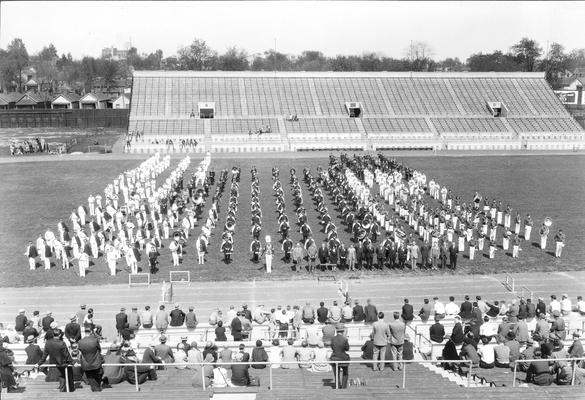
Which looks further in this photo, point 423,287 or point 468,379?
point 423,287

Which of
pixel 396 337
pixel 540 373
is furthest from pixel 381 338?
pixel 540 373

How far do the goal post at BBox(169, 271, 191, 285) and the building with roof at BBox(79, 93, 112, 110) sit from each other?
71.6 metres

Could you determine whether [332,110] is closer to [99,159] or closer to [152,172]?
[99,159]

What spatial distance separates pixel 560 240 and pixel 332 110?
4099 centimetres

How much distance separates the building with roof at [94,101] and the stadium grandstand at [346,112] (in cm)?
2428

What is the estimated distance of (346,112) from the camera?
59438 mm

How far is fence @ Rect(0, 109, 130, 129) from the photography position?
71.0 m

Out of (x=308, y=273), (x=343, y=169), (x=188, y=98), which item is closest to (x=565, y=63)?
(x=188, y=98)

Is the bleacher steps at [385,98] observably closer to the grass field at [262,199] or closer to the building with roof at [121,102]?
the grass field at [262,199]

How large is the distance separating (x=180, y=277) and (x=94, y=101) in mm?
72508

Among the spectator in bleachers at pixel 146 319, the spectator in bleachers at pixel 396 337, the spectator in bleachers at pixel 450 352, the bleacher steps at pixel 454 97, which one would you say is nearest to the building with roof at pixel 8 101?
the bleacher steps at pixel 454 97

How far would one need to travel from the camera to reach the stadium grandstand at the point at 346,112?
175 feet

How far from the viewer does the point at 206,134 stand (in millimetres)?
54094

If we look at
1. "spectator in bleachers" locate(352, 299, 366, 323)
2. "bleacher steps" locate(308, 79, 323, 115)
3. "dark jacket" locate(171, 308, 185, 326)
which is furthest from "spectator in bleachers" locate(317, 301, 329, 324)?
"bleacher steps" locate(308, 79, 323, 115)
